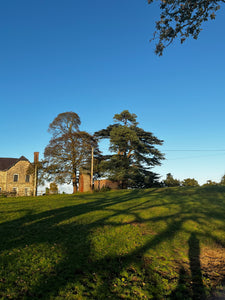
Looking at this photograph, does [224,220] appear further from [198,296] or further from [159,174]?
[159,174]

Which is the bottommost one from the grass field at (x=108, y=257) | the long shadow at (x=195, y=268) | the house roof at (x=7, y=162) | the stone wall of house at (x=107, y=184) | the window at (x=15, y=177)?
the long shadow at (x=195, y=268)

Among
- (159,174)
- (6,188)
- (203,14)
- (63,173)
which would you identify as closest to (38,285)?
(203,14)

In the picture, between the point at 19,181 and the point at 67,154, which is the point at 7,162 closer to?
the point at 19,181

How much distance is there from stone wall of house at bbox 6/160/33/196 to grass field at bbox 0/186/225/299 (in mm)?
34367

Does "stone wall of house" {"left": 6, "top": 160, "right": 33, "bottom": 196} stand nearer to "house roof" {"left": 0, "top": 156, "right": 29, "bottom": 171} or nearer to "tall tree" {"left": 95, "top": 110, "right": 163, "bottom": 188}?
"house roof" {"left": 0, "top": 156, "right": 29, "bottom": 171}

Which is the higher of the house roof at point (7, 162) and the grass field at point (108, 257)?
the house roof at point (7, 162)

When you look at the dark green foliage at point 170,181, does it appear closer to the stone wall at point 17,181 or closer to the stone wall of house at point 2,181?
the stone wall at point 17,181

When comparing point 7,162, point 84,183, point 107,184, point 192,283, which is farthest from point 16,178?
point 192,283

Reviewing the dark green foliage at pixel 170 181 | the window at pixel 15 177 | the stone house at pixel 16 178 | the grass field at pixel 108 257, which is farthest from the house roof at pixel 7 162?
the grass field at pixel 108 257

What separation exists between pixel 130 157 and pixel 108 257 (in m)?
28.9

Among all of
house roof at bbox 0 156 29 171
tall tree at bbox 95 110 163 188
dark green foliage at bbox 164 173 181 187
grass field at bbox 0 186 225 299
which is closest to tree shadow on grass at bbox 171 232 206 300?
grass field at bbox 0 186 225 299

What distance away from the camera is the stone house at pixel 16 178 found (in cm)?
4172

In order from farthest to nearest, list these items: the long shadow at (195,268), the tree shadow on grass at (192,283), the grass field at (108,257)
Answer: the long shadow at (195,268), the tree shadow on grass at (192,283), the grass field at (108,257)

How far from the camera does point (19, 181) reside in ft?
140
